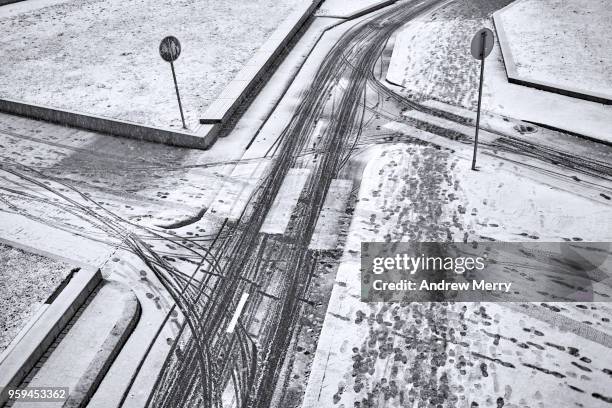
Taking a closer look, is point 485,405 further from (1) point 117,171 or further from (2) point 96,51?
(2) point 96,51

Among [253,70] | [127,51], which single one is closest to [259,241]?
[253,70]

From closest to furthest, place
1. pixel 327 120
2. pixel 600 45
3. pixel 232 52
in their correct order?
pixel 327 120 → pixel 600 45 → pixel 232 52

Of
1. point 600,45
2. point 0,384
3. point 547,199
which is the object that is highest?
point 600,45

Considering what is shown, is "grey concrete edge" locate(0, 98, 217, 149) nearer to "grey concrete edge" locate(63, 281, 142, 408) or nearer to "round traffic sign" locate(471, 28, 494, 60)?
"grey concrete edge" locate(63, 281, 142, 408)

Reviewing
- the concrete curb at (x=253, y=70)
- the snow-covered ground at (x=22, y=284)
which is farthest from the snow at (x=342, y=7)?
the snow-covered ground at (x=22, y=284)

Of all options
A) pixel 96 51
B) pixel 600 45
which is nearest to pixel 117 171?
pixel 96 51
